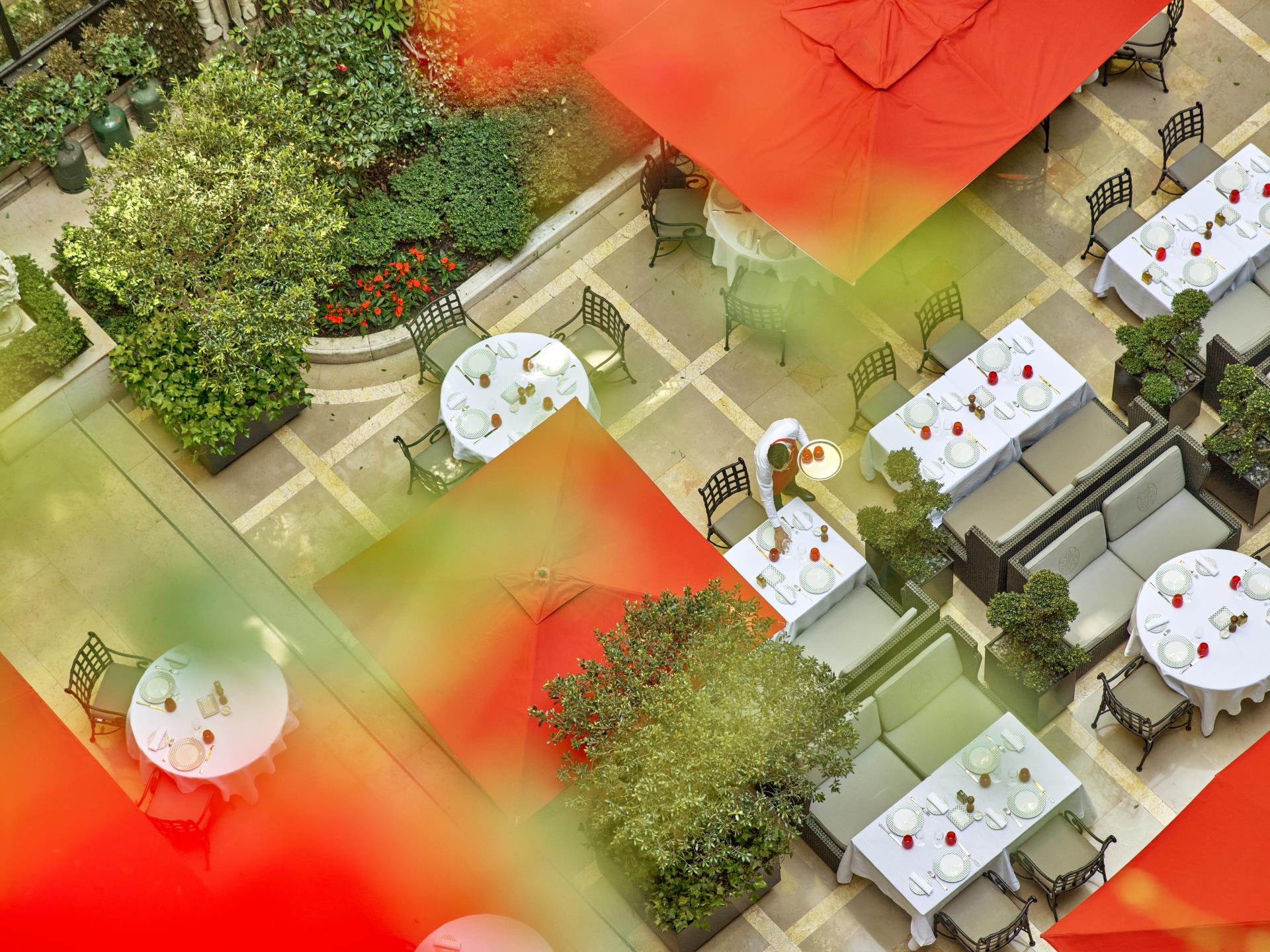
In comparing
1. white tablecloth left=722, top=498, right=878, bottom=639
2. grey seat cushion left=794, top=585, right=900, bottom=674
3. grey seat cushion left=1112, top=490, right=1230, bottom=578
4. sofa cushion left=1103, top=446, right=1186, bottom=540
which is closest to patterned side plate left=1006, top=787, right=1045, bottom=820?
grey seat cushion left=794, top=585, right=900, bottom=674

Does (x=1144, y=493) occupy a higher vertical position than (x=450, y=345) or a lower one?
lower

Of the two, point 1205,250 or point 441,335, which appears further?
point 441,335

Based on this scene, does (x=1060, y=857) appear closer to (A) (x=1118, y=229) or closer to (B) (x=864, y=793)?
(B) (x=864, y=793)

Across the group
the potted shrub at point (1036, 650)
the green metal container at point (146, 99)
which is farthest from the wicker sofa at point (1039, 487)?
the green metal container at point (146, 99)

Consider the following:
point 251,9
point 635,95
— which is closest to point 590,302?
point 635,95

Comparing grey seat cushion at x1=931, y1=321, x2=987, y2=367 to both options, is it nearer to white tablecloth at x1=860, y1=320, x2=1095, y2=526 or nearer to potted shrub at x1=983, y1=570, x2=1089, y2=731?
white tablecloth at x1=860, y1=320, x2=1095, y2=526

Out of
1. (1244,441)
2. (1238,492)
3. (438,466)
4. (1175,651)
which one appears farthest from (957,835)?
(438,466)

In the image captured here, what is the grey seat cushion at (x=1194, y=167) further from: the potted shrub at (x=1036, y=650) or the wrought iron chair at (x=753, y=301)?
the potted shrub at (x=1036, y=650)
